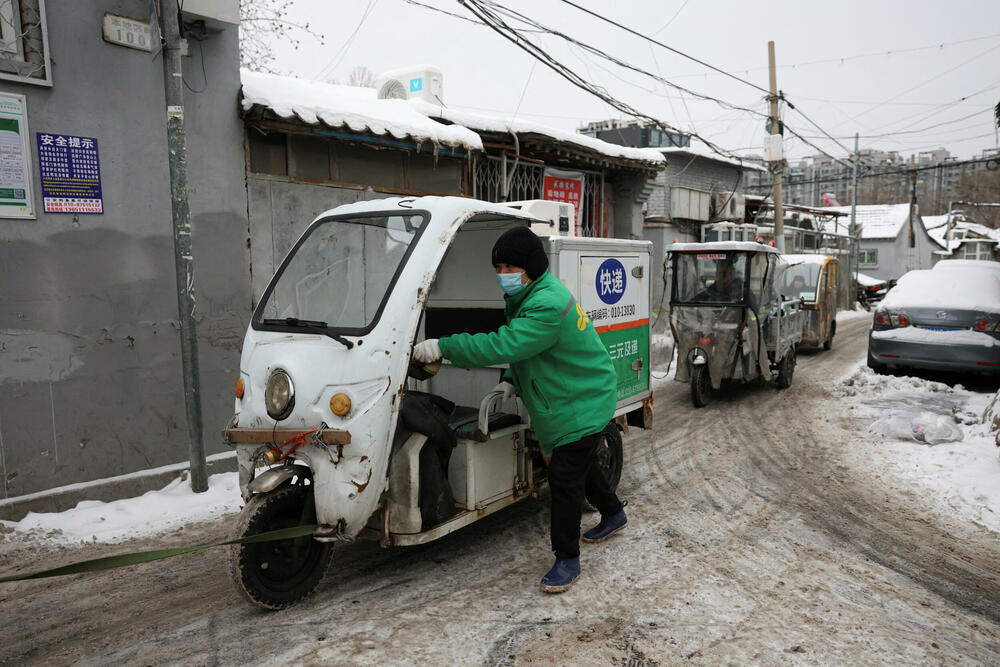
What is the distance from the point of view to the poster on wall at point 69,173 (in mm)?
4957

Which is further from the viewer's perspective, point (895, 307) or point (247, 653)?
point (895, 307)

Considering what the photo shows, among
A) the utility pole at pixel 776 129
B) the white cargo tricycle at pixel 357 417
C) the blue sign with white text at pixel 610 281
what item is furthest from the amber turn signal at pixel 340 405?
the utility pole at pixel 776 129

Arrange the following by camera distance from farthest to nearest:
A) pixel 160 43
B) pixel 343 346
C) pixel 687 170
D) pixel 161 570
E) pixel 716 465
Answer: pixel 687 170, pixel 716 465, pixel 160 43, pixel 161 570, pixel 343 346

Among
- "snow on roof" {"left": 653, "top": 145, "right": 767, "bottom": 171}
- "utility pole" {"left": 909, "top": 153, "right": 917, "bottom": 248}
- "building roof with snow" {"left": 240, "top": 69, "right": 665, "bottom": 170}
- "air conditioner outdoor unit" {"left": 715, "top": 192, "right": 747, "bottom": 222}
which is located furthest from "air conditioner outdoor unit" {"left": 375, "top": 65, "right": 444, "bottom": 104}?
"utility pole" {"left": 909, "top": 153, "right": 917, "bottom": 248}

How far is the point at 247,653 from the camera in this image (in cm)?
314

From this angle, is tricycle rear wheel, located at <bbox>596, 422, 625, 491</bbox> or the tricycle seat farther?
tricycle rear wheel, located at <bbox>596, 422, 625, 491</bbox>

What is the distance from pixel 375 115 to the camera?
7.14 metres

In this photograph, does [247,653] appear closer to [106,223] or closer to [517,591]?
[517,591]

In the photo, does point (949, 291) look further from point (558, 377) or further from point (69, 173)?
point (69, 173)

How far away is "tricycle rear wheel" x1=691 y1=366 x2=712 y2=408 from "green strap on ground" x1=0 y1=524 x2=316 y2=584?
21.4 feet

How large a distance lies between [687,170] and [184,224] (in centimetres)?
1825

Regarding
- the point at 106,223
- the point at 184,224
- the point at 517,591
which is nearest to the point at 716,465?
the point at 517,591

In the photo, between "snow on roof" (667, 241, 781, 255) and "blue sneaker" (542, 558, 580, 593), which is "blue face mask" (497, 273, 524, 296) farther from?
"snow on roof" (667, 241, 781, 255)

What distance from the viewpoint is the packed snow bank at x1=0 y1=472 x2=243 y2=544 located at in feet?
15.6
